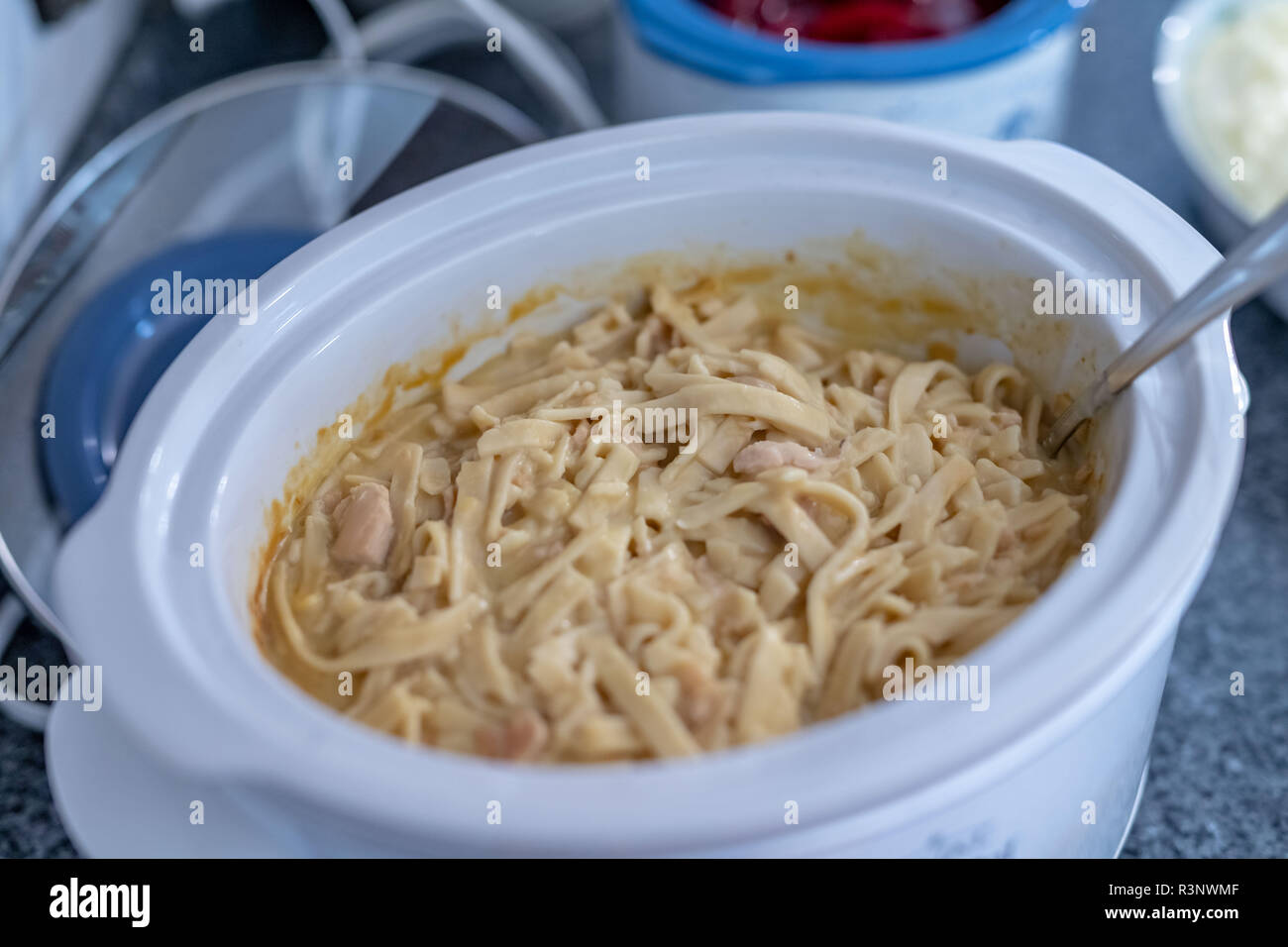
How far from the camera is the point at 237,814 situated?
768mm

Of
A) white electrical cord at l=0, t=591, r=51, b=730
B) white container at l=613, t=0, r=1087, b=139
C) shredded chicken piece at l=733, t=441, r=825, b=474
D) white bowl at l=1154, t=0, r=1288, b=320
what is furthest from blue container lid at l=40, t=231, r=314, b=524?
white bowl at l=1154, t=0, r=1288, b=320

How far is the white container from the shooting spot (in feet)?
4.29

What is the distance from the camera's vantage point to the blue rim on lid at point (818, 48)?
1.30m

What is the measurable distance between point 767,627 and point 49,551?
Answer: 32.4 inches

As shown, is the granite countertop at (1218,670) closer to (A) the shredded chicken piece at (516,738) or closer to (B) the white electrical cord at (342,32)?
(B) the white electrical cord at (342,32)

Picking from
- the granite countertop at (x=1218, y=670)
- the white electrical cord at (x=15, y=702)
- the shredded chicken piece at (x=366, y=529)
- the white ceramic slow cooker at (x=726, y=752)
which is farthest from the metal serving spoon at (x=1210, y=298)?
the white electrical cord at (x=15, y=702)

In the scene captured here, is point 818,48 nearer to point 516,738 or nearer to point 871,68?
point 871,68

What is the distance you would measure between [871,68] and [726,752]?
33.7 inches

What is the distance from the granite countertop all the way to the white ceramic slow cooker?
8.1 inches

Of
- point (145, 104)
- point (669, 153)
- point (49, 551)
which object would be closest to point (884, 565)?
point (669, 153)

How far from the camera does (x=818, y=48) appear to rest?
4.40 feet

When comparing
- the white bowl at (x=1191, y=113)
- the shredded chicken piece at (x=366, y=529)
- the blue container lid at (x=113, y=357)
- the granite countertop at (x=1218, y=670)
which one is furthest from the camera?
the white bowl at (x=1191, y=113)

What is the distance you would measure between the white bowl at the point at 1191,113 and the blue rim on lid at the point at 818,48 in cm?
27

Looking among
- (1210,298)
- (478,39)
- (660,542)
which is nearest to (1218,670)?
(1210,298)
